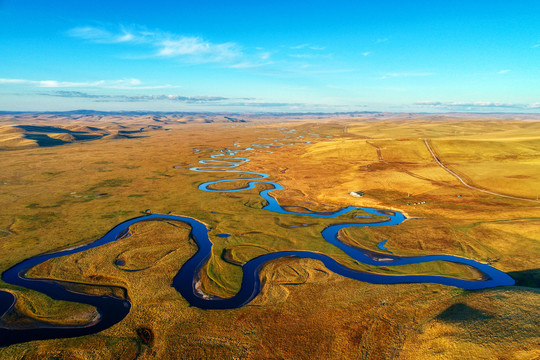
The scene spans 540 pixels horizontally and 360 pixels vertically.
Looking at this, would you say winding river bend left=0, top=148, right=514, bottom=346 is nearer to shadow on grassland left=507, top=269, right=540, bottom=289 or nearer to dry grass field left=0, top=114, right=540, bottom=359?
shadow on grassland left=507, top=269, right=540, bottom=289

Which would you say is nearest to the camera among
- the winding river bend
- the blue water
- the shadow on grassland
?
the winding river bend

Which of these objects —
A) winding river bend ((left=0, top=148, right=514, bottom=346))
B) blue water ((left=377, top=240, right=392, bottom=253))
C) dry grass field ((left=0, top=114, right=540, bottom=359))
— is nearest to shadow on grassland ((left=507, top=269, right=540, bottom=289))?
dry grass field ((left=0, top=114, right=540, bottom=359))

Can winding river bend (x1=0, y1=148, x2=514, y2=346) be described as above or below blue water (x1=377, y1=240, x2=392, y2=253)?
below

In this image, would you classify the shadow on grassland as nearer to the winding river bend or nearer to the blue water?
the winding river bend

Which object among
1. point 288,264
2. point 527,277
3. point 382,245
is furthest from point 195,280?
point 527,277

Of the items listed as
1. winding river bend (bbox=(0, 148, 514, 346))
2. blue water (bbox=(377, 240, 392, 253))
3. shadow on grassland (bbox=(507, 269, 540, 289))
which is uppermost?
shadow on grassland (bbox=(507, 269, 540, 289))

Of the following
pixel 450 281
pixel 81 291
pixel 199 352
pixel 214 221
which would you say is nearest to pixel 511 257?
pixel 450 281

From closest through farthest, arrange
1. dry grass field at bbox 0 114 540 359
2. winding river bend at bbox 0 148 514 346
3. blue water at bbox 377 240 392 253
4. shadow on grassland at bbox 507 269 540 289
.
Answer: dry grass field at bbox 0 114 540 359, winding river bend at bbox 0 148 514 346, shadow on grassland at bbox 507 269 540 289, blue water at bbox 377 240 392 253

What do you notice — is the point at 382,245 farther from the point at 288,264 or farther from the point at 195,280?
the point at 195,280

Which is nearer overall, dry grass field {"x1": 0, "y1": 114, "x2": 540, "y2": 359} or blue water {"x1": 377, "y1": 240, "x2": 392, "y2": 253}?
dry grass field {"x1": 0, "y1": 114, "x2": 540, "y2": 359}
